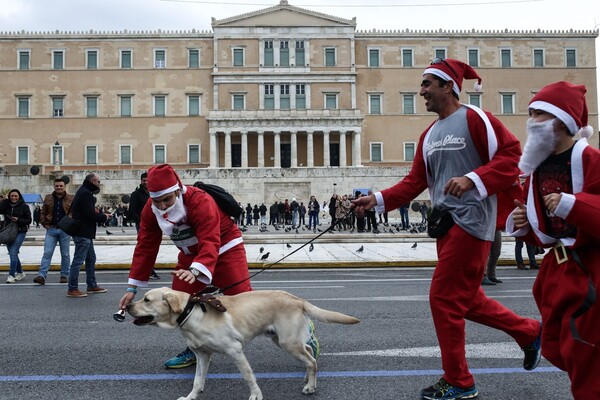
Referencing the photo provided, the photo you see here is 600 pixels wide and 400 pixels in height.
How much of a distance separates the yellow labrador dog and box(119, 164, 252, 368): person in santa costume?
0.68 ft

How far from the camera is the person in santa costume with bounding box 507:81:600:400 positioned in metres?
2.45

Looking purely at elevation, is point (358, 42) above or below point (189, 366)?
above

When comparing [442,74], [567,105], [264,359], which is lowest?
[264,359]

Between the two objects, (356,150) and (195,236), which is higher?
(356,150)

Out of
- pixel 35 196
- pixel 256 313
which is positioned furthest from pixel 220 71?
pixel 256 313

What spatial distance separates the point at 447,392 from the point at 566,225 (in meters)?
1.36

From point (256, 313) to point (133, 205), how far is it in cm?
713

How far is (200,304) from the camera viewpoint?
3541mm

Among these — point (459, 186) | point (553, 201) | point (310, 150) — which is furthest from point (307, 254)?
point (310, 150)

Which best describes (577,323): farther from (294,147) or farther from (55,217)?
(294,147)

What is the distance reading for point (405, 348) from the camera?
4.85m

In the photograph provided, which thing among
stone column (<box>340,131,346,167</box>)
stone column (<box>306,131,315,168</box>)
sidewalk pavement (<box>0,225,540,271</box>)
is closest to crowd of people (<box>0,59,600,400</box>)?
sidewalk pavement (<box>0,225,540,271</box>)

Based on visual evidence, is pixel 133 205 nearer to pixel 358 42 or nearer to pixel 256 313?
pixel 256 313

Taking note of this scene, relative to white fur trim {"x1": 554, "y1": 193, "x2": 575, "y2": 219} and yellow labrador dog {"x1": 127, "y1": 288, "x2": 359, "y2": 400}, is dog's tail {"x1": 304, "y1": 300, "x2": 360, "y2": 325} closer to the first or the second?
yellow labrador dog {"x1": 127, "y1": 288, "x2": 359, "y2": 400}
